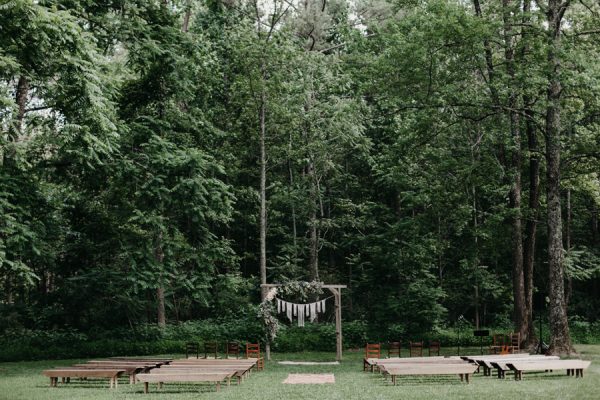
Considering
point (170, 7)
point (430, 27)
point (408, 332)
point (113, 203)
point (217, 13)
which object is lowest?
point (408, 332)

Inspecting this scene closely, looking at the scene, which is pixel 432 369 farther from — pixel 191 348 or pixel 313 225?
pixel 313 225

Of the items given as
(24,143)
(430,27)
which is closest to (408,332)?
(430,27)

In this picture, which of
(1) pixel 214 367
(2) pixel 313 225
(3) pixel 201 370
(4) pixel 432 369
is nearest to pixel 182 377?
(3) pixel 201 370

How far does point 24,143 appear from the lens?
14469mm

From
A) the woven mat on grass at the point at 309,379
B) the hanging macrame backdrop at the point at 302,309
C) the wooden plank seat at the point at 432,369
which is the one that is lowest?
the woven mat on grass at the point at 309,379

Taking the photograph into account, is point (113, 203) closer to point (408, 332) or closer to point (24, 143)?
point (24, 143)

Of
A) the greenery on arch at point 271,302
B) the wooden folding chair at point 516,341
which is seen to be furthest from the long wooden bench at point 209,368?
the wooden folding chair at point 516,341

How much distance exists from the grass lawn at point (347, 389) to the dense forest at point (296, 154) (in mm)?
3165

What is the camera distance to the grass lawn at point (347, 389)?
11.8 metres

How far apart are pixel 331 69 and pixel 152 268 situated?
46.0ft

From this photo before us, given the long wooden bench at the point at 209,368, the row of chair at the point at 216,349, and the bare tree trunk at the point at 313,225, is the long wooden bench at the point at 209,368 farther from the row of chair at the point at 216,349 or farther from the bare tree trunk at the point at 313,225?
the bare tree trunk at the point at 313,225

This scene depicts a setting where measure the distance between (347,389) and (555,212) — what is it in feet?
33.4

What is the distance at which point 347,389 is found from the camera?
13242 millimetres

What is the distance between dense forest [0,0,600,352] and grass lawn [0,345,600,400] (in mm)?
3165
